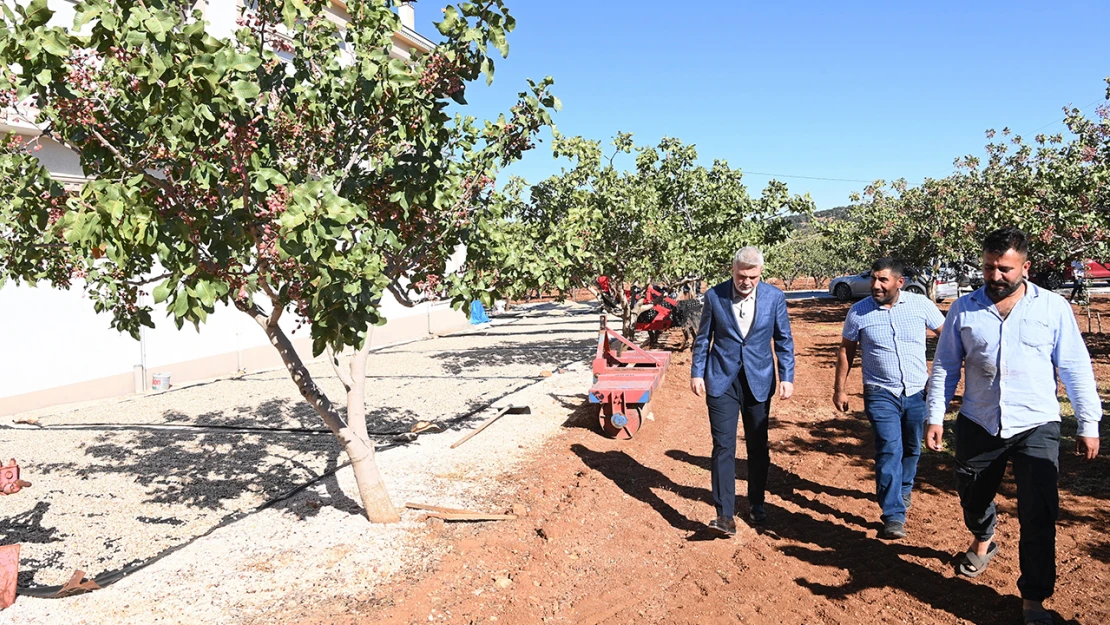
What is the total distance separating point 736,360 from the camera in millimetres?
4742

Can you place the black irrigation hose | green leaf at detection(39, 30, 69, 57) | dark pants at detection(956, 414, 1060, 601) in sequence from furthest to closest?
the black irrigation hose
dark pants at detection(956, 414, 1060, 601)
green leaf at detection(39, 30, 69, 57)

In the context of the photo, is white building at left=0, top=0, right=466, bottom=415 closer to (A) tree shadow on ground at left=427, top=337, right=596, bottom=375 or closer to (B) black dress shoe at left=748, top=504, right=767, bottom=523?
(A) tree shadow on ground at left=427, top=337, right=596, bottom=375

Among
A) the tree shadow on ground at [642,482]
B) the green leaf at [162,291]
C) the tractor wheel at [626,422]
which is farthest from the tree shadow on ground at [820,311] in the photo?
the green leaf at [162,291]

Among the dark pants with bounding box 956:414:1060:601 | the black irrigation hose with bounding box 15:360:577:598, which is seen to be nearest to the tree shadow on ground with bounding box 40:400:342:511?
the black irrigation hose with bounding box 15:360:577:598

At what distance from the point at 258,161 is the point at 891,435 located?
3.98 meters

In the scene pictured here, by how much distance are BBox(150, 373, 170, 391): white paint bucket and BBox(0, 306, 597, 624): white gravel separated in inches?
27.6

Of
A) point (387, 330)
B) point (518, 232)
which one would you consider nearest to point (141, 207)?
point (518, 232)

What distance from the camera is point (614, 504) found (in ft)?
18.1

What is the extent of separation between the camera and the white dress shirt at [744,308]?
4.77 metres

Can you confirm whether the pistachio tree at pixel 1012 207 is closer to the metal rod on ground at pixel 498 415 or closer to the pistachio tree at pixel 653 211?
the pistachio tree at pixel 653 211

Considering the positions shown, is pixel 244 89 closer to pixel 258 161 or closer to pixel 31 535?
pixel 258 161

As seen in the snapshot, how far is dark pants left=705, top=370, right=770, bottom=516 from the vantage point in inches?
184

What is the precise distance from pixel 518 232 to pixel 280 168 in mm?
1793

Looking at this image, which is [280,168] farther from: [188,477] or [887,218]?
[887,218]
